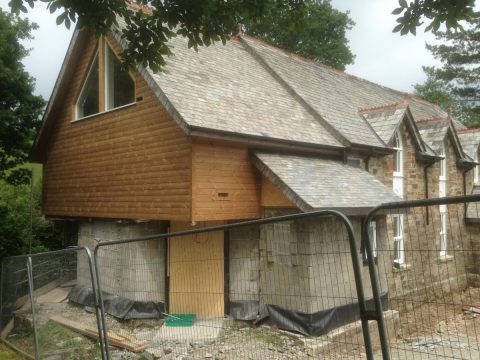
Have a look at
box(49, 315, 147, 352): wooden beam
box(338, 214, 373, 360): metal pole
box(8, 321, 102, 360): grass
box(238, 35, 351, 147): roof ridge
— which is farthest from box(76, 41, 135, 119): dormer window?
box(338, 214, 373, 360): metal pole

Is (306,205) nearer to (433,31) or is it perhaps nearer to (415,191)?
(433,31)

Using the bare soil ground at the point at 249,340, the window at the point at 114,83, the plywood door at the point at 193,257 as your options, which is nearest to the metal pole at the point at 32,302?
the bare soil ground at the point at 249,340

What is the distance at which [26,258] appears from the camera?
292 inches

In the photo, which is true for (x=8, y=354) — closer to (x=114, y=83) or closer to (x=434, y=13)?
(x=114, y=83)

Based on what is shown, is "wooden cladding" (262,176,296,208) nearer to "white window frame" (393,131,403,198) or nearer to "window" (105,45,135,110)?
"window" (105,45,135,110)

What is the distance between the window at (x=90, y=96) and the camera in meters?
12.4

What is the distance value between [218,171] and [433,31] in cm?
515

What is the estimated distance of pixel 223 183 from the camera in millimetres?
9695

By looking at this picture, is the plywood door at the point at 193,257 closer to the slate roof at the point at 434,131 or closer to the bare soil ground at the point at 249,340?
the bare soil ground at the point at 249,340

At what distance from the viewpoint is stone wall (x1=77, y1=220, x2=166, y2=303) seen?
7956 mm

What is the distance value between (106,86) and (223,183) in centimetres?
473

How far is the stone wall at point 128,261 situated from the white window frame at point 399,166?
795 cm

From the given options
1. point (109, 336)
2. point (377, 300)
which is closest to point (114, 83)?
point (109, 336)

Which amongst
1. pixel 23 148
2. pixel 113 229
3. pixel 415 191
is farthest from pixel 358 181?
pixel 23 148
